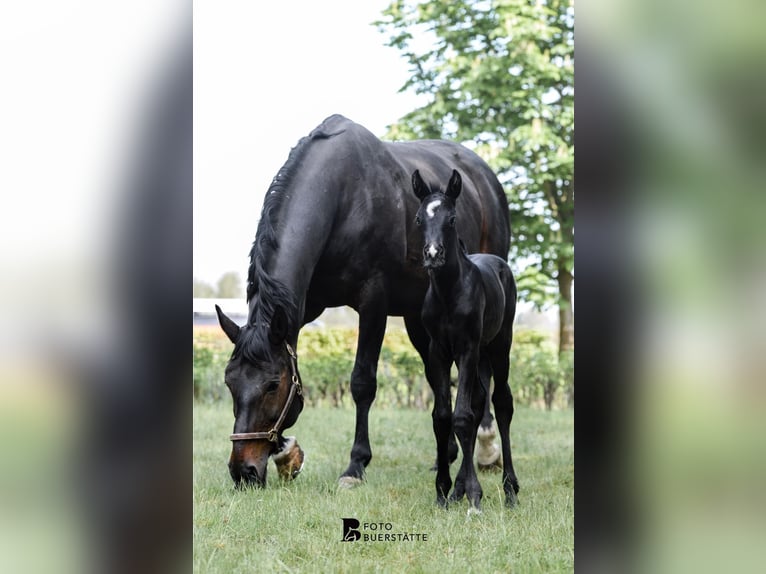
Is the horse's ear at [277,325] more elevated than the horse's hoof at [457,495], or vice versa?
the horse's ear at [277,325]

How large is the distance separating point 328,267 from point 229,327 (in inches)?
36.6

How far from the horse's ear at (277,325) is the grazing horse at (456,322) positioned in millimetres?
796

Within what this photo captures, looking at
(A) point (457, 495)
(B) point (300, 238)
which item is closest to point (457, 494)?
(A) point (457, 495)

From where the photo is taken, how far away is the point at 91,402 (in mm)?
3102

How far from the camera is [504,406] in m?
4.88

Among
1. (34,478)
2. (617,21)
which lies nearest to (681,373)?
(617,21)

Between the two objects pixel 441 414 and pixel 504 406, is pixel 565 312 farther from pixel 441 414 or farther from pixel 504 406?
pixel 441 414

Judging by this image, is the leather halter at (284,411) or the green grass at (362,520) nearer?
the green grass at (362,520)

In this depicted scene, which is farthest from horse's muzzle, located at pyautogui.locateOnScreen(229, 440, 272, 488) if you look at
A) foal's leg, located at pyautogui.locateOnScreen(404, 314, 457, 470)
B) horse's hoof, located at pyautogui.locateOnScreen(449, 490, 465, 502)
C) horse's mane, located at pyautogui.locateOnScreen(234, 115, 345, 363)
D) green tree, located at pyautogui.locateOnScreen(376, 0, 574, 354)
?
green tree, located at pyautogui.locateOnScreen(376, 0, 574, 354)

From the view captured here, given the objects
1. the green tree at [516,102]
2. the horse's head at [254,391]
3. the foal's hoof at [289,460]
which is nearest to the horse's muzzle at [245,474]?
the horse's head at [254,391]

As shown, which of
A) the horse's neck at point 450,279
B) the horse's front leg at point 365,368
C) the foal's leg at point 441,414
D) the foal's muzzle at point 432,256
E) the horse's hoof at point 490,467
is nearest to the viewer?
the foal's muzzle at point 432,256

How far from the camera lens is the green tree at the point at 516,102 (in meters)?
4.67

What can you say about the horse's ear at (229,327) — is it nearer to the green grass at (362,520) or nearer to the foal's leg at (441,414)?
the green grass at (362,520)

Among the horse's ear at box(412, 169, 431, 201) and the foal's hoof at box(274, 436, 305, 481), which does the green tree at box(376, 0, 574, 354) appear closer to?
the horse's ear at box(412, 169, 431, 201)
